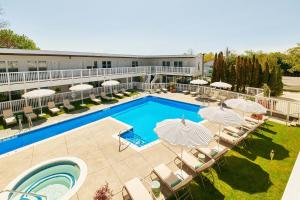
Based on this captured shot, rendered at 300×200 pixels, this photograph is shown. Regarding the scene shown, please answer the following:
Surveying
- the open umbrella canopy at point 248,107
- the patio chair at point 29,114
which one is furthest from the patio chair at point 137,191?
the patio chair at point 29,114

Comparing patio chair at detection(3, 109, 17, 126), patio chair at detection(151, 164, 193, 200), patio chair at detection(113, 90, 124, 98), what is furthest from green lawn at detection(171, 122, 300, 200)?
patio chair at detection(113, 90, 124, 98)

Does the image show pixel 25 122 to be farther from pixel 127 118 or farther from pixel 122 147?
pixel 122 147

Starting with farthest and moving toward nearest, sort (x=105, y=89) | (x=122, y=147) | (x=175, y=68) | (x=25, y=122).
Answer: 1. (x=175, y=68)
2. (x=105, y=89)
3. (x=25, y=122)
4. (x=122, y=147)

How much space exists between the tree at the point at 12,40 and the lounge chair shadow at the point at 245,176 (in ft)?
203

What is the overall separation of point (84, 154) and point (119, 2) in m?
20.5

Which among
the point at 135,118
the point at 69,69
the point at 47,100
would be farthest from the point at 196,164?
the point at 69,69

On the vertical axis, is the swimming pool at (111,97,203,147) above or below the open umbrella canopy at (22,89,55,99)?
below

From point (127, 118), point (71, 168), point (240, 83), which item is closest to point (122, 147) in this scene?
point (71, 168)

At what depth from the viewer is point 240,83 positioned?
25.9m

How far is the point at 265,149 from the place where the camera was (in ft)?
35.7

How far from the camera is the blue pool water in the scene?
12.8m

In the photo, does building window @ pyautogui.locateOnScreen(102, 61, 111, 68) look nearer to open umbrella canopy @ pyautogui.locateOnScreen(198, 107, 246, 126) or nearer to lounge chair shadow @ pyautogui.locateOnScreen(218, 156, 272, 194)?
open umbrella canopy @ pyautogui.locateOnScreen(198, 107, 246, 126)

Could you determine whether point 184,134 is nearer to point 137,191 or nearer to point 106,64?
point 137,191

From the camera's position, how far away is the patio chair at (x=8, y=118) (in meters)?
14.5
